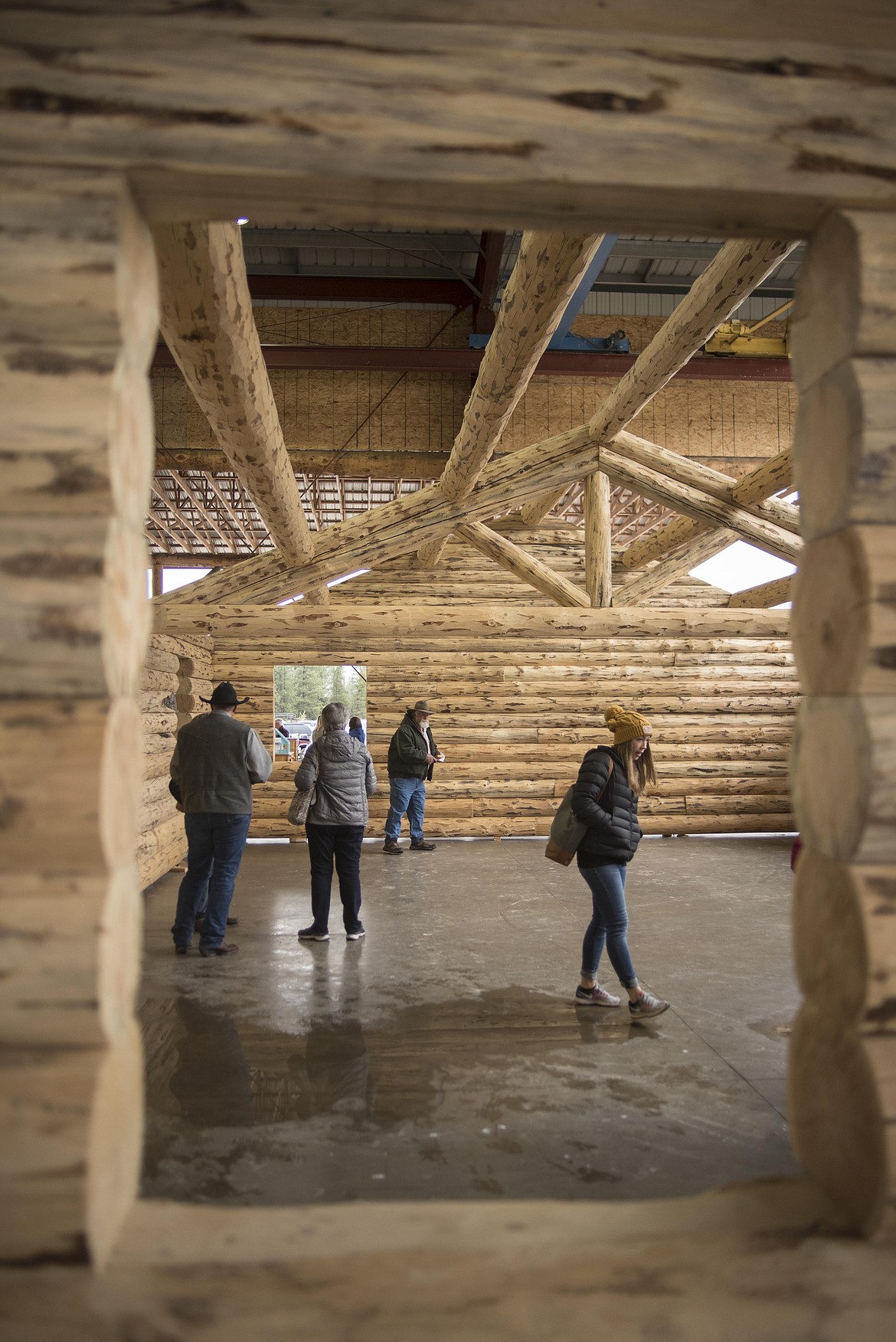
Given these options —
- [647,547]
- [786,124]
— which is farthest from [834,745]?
[647,547]

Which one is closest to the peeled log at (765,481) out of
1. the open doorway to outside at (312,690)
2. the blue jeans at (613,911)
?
the blue jeans at (613,911)

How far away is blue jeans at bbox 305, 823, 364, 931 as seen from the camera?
630cm

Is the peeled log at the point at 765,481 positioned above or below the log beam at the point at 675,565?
above

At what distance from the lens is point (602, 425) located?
7.24 meters

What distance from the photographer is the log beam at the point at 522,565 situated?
9.43 m

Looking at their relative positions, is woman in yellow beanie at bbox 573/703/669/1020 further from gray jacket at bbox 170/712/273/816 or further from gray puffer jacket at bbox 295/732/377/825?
gray jacket at bbox 170/712/273/816

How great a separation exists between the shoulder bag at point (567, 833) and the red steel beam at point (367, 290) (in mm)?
6637

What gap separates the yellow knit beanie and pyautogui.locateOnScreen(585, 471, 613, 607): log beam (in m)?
3.85

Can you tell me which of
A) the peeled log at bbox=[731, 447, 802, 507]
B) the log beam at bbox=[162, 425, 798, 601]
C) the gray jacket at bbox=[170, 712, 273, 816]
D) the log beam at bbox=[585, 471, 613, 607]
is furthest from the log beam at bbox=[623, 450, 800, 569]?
the gray jacket at bbox=[170, 712, 273, 816]

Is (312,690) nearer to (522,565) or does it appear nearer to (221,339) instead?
(522,565)

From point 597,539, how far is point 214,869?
4.85 m

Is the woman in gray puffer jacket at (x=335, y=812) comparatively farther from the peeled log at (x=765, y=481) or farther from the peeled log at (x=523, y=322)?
the peeled log at (x=765, y=481)

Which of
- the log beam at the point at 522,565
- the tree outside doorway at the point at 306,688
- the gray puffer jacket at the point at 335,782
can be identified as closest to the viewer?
the gray puffer jacket at the point at 335,782

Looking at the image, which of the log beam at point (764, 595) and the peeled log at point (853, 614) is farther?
the log beam at point (764, 595)
